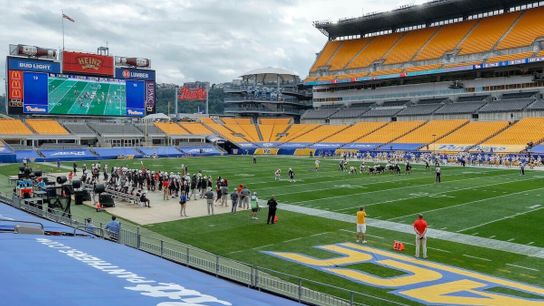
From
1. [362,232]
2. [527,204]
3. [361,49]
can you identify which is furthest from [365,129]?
[362,232]

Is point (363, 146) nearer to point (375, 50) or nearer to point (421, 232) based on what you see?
point (375, 50)

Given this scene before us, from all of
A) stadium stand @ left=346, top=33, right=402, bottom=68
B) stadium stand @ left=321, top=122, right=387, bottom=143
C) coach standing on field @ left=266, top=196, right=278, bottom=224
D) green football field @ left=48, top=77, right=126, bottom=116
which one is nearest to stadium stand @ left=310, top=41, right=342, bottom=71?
stadium stand @ left=346, top=33, right=402, bottom=68

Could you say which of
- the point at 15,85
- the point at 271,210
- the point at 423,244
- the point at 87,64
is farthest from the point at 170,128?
the point at 423,244

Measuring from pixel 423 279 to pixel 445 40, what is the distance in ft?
235

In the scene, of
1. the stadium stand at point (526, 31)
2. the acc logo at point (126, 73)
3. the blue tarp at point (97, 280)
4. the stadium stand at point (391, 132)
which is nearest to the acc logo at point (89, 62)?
the acc logo at point (126, 73)

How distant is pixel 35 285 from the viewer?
6.41m

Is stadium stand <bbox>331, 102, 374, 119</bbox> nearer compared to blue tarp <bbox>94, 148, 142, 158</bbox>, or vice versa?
blue tarp <bbox>94, 148, 142, 158</bbox>

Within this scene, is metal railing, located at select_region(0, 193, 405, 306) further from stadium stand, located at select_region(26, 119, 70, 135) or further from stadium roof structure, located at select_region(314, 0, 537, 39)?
stadium roof structure, located at select_region(314, 0, 537, 39)

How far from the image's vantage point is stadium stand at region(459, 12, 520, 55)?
6956 centimetres

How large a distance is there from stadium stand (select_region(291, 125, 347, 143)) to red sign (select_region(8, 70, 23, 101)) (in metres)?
39.1

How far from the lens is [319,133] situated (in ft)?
252

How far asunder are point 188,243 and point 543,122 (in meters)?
52.8

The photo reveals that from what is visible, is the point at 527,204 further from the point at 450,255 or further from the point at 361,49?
the point at 361,49

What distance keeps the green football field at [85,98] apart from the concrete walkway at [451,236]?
49.1m
